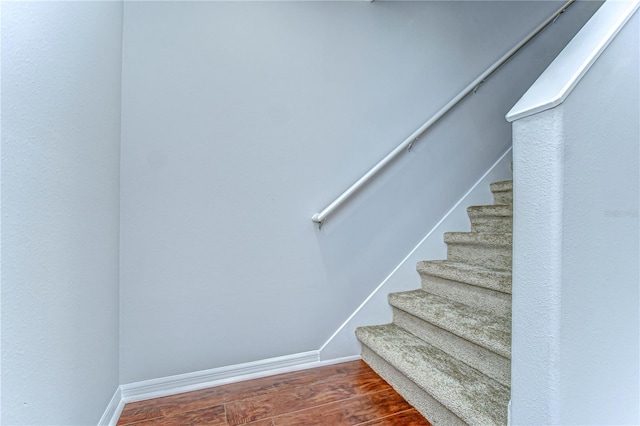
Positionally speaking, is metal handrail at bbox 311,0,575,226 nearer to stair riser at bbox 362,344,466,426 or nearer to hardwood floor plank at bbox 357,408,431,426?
stair riser at bbox 362,344,466,426

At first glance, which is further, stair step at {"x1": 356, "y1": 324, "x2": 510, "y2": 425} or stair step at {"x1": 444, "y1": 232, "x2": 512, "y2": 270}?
stair step at {"x1": 444, "y1": 232, "x2": 512, "y2": 270}

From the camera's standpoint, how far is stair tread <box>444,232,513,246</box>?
1526 millimetres

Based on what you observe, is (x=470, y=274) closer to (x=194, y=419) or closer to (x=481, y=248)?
(x=481, y=248)

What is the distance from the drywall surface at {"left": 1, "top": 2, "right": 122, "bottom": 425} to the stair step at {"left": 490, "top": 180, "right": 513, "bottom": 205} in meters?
2.27

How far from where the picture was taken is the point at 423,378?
120cm

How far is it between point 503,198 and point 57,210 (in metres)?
2.34

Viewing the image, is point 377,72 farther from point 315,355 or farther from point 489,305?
point 315,355

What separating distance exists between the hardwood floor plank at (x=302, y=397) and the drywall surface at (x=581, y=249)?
0.71m

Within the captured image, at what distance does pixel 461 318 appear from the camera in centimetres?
135

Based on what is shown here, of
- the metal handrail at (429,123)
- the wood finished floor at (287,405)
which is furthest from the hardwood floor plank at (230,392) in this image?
the metal handrail at (429,123)

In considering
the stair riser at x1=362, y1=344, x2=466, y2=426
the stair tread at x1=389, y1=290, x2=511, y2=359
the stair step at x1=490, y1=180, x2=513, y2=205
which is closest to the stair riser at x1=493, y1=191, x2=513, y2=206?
the stair step at x1=490, y1=180, x2=513, y2=205

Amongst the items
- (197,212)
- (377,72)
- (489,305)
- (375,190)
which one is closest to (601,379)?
(489,305)

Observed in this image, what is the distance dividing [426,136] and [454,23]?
865mm

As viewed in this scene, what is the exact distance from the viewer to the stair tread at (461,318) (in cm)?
114
